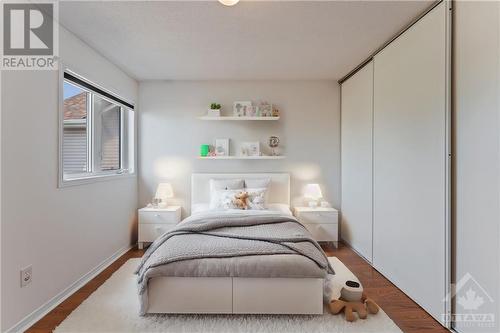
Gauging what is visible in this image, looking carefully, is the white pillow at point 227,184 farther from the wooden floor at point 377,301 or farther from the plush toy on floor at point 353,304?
the plush toy on floor at point 353,304

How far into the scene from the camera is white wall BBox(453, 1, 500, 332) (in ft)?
5.16

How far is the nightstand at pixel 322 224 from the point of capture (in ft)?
12.2

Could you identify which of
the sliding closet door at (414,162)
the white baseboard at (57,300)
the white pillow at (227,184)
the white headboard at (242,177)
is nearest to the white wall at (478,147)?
the sliding closet door at (414,162)

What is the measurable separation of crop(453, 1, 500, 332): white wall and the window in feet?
10.5

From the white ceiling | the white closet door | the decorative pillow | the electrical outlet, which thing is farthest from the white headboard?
the electrical outlet

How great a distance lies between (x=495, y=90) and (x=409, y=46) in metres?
1.00

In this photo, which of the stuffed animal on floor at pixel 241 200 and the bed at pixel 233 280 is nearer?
the bed at pixel 233 280

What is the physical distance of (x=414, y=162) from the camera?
229 centimetres

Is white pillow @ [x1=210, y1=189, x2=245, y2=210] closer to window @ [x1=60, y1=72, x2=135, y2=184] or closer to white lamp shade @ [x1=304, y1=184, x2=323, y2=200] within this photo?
white lamp shade @ [x1=304, y1=184, x2=323, y2=200]

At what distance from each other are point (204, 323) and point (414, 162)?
2.18 metres

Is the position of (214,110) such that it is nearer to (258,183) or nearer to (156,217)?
(258,183)

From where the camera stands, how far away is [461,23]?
5.94 ft

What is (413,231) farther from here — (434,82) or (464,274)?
(434,82)

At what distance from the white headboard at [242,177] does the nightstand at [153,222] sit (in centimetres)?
42
